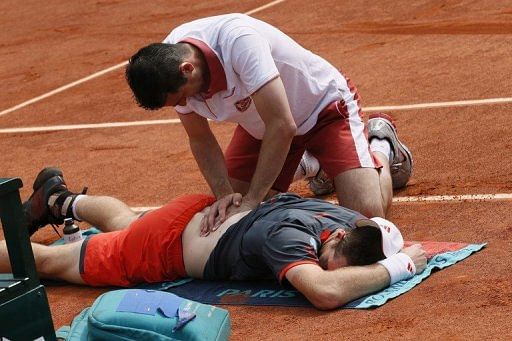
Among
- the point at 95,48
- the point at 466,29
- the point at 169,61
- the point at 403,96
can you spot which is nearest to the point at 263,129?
the point at 169,61

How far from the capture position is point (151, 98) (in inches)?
233

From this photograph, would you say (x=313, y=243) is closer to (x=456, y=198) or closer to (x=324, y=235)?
(x=324, y=235)

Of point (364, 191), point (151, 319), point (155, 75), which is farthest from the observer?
point (364, 191)

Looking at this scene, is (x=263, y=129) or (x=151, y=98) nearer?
(x=151, y=98)

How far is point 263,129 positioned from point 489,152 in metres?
1.81

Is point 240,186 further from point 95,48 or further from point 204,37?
point 95,48

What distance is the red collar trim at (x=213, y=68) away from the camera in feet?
20.2

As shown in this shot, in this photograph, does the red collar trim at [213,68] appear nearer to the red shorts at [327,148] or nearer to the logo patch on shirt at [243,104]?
the logo patch on shirt at [243,104]

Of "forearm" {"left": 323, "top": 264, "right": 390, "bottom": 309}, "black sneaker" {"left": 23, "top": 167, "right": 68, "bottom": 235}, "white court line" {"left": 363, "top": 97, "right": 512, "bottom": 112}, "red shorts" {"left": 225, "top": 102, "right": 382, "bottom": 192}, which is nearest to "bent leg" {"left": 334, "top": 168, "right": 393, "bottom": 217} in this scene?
"red shorts" {"left": 225, "top": 102, "right": 382, "bottom": 192}

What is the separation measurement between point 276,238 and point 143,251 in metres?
0.84

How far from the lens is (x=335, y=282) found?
5.45m

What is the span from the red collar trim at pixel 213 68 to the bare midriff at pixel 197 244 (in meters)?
0.73

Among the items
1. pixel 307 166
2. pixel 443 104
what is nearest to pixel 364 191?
pixel 307 166

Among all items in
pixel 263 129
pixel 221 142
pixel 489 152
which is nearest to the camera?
pixel 263 129
